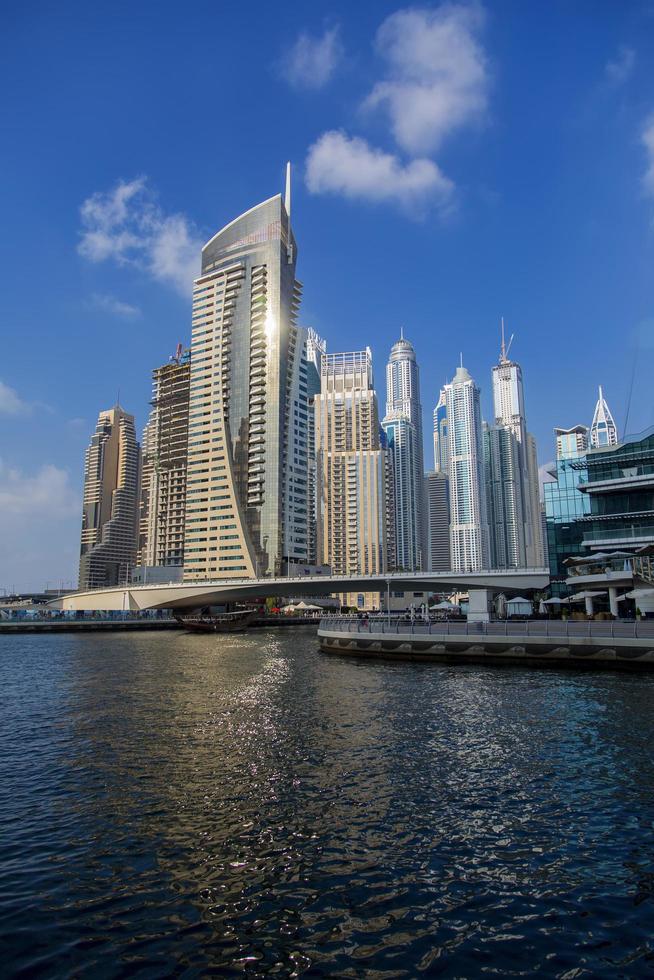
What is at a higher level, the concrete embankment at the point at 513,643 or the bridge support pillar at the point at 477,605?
the bridge support pillar at the point at 477,605

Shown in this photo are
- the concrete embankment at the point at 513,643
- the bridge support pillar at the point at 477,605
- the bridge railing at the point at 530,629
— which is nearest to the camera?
the concrete embankment at the point at 513,643

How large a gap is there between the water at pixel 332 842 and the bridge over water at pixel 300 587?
63.1 meters

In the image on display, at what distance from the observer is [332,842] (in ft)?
49.0

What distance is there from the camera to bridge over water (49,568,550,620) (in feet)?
351

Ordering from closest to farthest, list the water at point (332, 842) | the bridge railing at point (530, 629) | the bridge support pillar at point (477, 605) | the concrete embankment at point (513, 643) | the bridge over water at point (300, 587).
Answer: the water at point (332, 842) → the concrete embankment at point (513, 643) → the bridge railing at point (530, 629) → the bridge support pillar at point (477, 605) → the bridge over water at point (300, 587)

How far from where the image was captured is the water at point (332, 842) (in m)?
10.5

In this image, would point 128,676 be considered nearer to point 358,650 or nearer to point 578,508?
point 358,650

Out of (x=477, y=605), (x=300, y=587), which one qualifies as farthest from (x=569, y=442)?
(x=477, y=605)

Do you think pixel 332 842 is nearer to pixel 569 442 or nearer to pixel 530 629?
pixel 530 629

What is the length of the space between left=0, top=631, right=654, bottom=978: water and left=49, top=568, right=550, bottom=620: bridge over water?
63.1 meters

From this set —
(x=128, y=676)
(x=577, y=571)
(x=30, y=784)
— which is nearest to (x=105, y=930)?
(x=30, y=784)

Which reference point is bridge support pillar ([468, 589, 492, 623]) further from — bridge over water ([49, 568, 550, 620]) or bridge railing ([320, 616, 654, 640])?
bridge over water ([49, 568, 550, 620])

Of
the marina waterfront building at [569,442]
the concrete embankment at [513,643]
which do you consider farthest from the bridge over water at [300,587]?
the concrete embankment at [513,643]

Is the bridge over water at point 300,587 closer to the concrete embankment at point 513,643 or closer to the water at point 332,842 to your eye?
the concrete embankment at point 513,643
